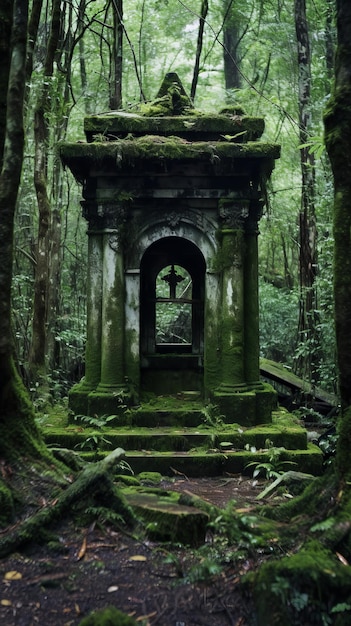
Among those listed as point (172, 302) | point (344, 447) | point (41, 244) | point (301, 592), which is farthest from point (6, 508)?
point (41, 244)

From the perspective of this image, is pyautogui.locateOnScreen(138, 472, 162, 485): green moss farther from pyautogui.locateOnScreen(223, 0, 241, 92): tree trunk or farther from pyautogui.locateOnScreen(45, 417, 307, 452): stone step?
pyautogui.locateOnScreen(223, 0, 241, 92): tree trunk

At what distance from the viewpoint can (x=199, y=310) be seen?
1012 centimetres

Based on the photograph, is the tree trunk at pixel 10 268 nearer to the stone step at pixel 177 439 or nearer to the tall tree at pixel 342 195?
the tall tree at pixel 342 195

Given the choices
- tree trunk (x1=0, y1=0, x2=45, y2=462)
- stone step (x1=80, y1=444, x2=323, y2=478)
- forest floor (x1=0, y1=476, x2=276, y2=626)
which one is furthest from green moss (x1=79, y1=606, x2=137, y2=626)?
stone step (x1=80, y1=444, x2=323, y2=478)

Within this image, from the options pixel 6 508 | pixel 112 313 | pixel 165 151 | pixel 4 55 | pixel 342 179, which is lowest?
pixel 6 508

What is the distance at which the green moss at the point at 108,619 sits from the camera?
274cm

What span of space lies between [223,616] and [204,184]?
259 inches

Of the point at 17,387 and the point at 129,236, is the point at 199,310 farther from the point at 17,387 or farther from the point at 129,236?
the point at 17,387

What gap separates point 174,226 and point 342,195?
4.83 metres

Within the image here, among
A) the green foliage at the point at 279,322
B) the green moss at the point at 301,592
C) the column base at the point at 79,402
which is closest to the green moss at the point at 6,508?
the green moss at the point at 301,592

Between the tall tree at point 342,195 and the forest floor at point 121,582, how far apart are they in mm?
1205

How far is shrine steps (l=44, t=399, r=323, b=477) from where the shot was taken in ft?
23.4

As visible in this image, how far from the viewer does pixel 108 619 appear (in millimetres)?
2754

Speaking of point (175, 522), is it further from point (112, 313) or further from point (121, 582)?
point (112, 313)
